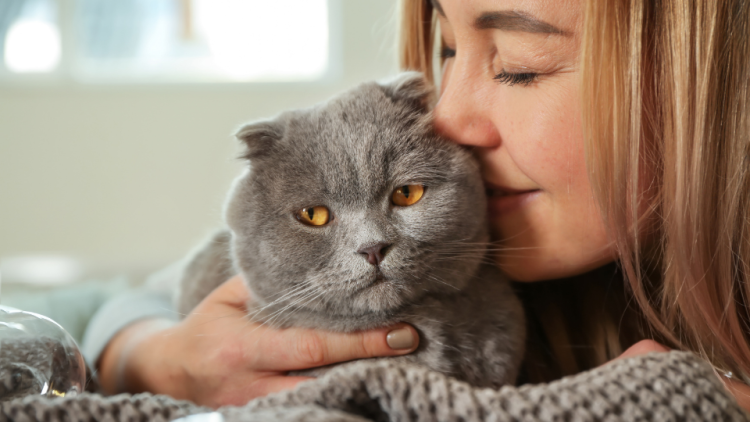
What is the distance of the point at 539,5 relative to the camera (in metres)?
0.76

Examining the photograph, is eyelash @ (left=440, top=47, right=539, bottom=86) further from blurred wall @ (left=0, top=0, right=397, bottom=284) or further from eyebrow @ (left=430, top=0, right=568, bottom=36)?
blurred wall @ (left=0, top=0, right=397, bottom=284)

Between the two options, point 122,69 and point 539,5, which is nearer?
point 539,5

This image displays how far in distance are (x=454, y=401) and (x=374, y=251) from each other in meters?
0.25

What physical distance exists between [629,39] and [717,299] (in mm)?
394

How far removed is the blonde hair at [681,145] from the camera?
0.74m

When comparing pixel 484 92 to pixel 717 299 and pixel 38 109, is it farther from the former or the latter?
pixel 38 109

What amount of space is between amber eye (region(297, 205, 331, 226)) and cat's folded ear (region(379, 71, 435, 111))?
0.21m

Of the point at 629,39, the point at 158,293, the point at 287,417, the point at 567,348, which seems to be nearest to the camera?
the point at 287,417

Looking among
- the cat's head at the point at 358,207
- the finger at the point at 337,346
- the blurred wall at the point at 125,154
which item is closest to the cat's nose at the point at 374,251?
the cat's head at the point at 358,207

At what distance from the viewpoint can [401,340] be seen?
77 centimetres

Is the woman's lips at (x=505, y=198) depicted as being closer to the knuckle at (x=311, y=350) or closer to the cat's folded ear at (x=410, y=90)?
the cat's folded ear at (x=410, y=90)

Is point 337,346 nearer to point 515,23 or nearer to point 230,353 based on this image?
point 230,353

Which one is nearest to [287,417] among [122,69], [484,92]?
[484,92]

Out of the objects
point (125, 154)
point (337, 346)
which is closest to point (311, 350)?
point (337, 346)
